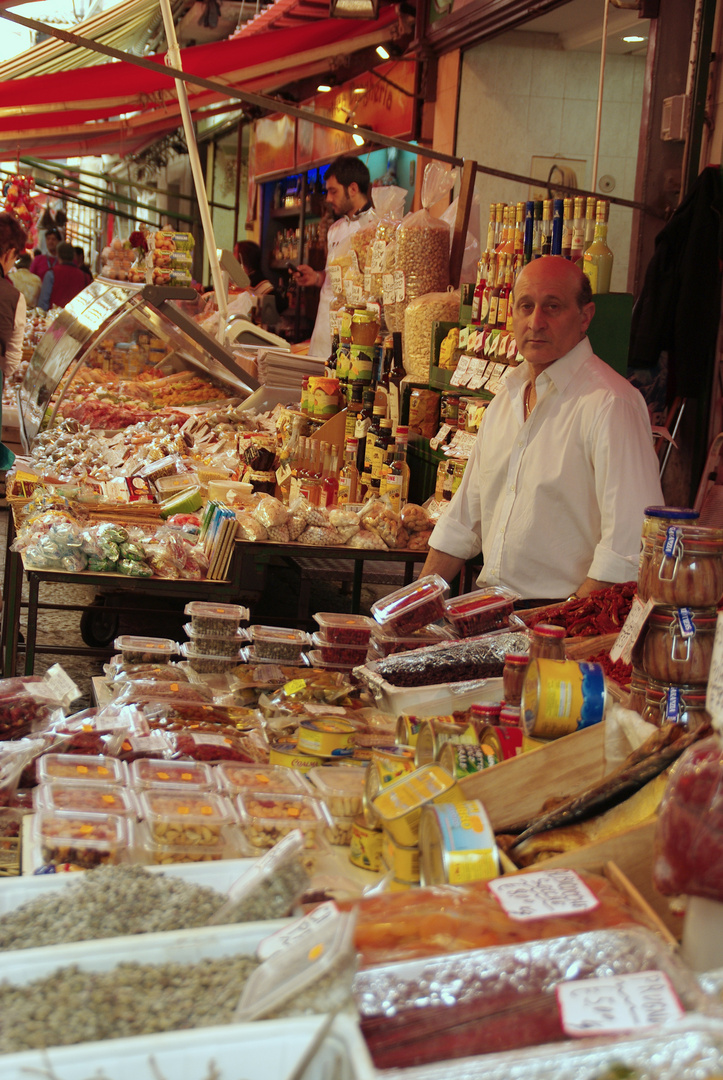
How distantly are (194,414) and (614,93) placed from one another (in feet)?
11.8

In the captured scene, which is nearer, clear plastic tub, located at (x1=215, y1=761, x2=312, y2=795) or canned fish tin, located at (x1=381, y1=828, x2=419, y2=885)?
canned fish tin, located at (x1=381, y1=828, x2=419, y2=885)

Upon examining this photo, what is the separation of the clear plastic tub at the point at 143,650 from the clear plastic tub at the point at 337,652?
15.7 inches

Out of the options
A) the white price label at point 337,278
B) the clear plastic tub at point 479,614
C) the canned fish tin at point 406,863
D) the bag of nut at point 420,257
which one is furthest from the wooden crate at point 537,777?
the white price label at point 337,278

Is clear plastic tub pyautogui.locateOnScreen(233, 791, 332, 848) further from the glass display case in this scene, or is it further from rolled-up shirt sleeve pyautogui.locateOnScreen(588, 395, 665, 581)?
the glass display case

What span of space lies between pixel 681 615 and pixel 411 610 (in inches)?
44.1

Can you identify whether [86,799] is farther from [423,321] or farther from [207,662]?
[423,321]

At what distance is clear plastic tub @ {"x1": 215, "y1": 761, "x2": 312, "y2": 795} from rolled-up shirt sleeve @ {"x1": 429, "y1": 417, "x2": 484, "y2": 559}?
1.97 m

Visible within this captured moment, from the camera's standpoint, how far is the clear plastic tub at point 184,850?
1.54 meters

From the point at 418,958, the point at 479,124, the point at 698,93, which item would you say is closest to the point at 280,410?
the point at 698,93

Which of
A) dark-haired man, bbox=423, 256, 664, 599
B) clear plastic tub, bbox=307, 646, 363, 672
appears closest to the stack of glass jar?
clear plastic tub, bbox=307, 646, 363, 672

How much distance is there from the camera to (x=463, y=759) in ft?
5.38

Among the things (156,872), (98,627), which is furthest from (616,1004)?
(98,627)

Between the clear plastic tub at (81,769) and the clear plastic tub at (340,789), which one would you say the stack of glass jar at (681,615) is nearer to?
the clear plastic tub at (340,789)

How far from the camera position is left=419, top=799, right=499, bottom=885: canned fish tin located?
127cm
